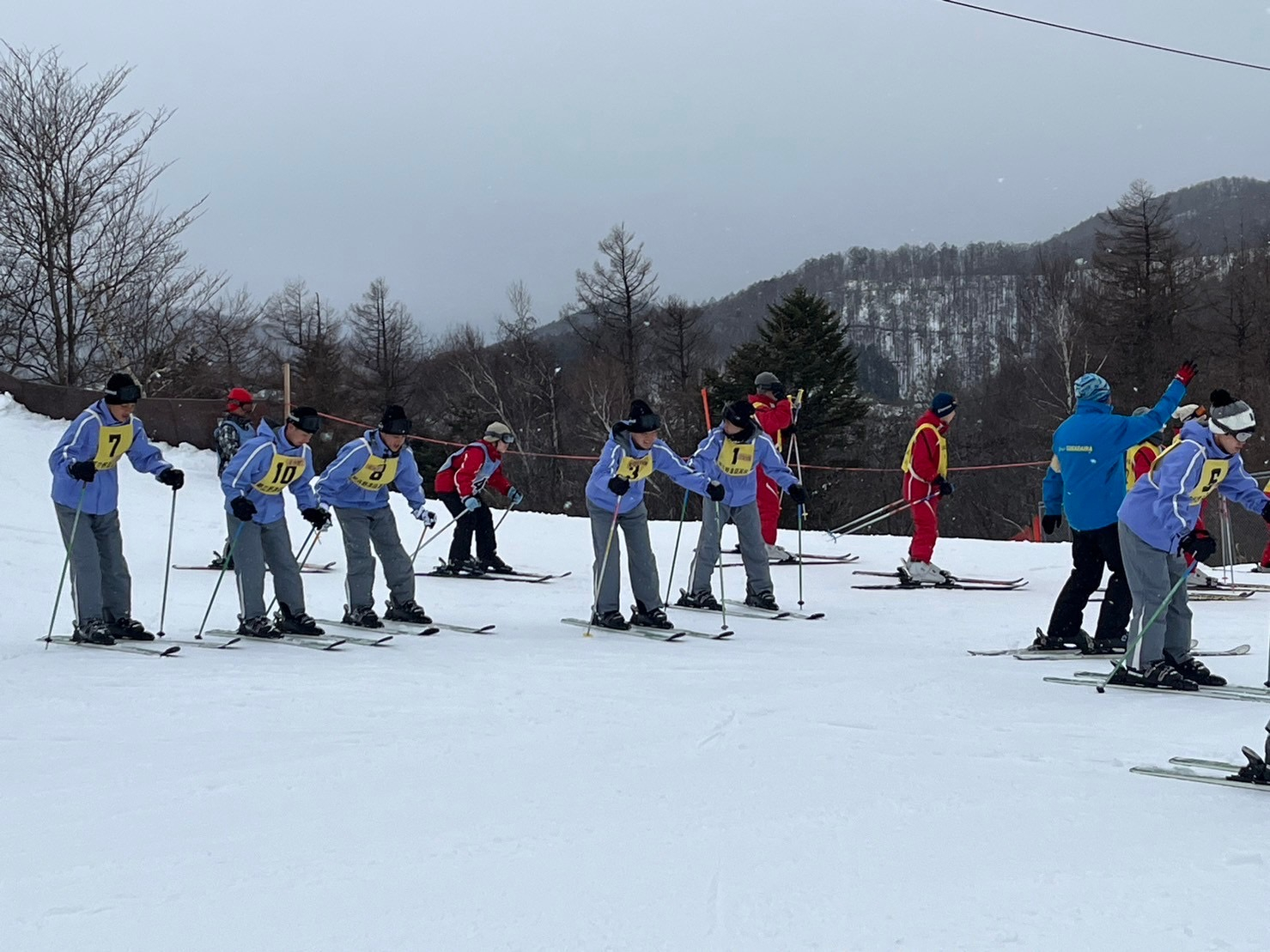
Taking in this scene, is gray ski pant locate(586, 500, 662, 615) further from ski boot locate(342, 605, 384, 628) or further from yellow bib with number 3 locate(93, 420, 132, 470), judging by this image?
yellow bib with number 3 locate(93, 420, 132, 470)

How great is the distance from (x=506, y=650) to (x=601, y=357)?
34.1 meters

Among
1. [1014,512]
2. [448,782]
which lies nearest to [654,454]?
[448,782]

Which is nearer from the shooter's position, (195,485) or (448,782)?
(448,782)

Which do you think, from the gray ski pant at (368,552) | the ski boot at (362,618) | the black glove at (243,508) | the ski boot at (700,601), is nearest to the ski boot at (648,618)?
the ski boot at (700,601)

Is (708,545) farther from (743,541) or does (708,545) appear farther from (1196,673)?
(1196,673)

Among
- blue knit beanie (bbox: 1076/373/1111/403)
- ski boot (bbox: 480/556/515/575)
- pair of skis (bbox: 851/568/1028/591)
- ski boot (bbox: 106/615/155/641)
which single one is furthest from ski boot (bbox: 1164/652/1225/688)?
ski boot (bbox: 480/556/515/575)

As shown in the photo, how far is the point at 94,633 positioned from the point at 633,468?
370 cm

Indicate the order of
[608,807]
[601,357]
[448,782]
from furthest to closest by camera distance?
[601,357]
[448,782]
[608,807]

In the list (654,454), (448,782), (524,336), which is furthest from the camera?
Answer: (524,336)

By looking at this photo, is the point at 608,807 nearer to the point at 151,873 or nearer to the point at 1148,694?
the point at 151,873

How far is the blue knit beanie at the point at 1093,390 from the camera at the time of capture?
24.1 ft

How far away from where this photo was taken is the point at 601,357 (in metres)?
41.0

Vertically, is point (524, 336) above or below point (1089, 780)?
above

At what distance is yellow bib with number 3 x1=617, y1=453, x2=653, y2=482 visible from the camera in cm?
828
